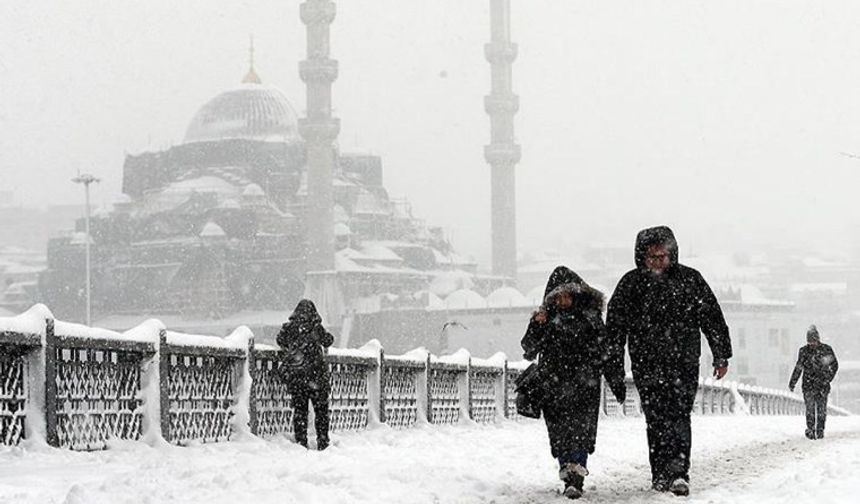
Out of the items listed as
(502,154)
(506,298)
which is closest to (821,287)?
(502,154)

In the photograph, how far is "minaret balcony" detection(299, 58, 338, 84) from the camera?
3135 inches

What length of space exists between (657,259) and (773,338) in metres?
80.1

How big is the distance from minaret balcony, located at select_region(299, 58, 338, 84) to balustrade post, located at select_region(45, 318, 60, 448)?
7295 centimetres

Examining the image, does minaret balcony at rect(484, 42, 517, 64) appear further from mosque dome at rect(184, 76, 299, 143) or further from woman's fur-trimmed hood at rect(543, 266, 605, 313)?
woman's fur-trimmed hood at rect(543, 266, 605, 313)

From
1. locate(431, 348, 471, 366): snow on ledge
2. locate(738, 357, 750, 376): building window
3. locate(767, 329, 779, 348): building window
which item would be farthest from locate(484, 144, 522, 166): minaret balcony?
locate(431, 348, 471, 366): snow on ledge

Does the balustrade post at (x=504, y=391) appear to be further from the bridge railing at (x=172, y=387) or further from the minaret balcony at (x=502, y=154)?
the minaret balcony at (x=502, y=154)

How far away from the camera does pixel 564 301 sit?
274 inches

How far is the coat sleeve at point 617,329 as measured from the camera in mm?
6969

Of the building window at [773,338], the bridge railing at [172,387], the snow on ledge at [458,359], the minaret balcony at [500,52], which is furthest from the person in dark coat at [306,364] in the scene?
the minaret balcony at [500,52]

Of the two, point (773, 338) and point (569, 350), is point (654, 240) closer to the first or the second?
point (569, 350)

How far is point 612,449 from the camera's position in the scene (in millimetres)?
9812

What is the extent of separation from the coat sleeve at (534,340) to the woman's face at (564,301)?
157mm

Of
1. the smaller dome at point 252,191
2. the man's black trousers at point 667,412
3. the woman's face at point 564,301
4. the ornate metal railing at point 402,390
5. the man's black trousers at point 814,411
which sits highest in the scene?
the smaller dome at point 252,191

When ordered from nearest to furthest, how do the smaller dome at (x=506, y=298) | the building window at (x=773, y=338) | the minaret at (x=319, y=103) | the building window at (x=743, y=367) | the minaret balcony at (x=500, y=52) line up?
the minaret at (x=319, y=103)
the building window at (x=743, y=367)
the smaller dome at (x=506, y=298)
the building window at (x=773, y=338)
the minaret balcony at (x=500, y=52)
